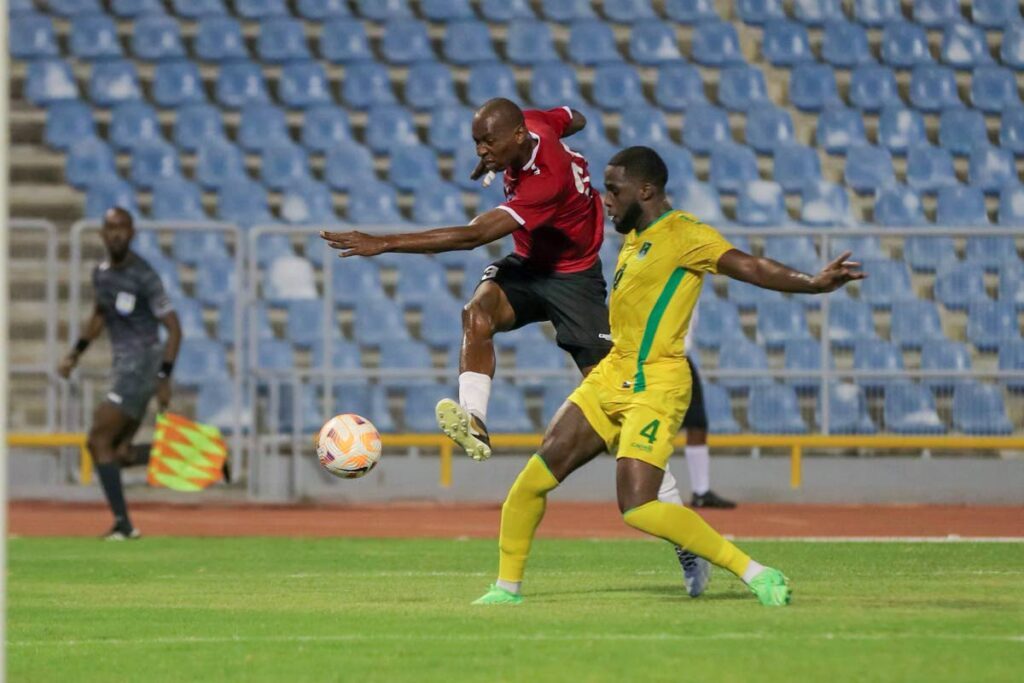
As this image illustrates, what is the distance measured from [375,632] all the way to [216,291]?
11569 millimetres

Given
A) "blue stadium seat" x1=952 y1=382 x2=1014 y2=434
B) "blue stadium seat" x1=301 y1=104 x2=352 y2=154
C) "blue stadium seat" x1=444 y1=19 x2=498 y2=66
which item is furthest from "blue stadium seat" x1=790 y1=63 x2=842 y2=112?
"blue stadium seat" x1=301 y1=104 x2=352 y2=154

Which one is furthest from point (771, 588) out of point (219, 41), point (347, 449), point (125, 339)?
point (219, 41)

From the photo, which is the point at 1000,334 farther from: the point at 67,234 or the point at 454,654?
the point at 454,654

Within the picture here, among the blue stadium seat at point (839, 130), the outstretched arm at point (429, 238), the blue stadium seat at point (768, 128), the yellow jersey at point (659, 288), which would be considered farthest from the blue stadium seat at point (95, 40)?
the yellow jersey at point (659, 288)

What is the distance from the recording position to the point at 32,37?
2155cm

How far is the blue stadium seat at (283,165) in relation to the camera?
20.0 metres

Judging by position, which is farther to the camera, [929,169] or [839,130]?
[839,130]

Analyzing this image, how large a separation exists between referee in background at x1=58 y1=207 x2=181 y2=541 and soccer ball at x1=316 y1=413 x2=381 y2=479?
15.9 ft

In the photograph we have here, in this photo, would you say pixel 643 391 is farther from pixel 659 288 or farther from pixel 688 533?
pixel 688 533

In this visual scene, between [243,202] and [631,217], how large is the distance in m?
12.4

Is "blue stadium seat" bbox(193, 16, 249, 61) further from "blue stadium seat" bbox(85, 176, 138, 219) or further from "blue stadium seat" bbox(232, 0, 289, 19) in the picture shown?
"blue stadium seat" bbox(85, 176, 138, 219)

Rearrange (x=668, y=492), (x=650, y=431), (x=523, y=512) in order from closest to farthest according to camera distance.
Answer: (x=650, y=431)
(x=523, y=512)
(x=668, y=492)

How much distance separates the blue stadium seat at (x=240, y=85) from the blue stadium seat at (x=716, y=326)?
6.80 metres

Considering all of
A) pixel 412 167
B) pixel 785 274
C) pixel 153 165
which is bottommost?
pixel 785 274
